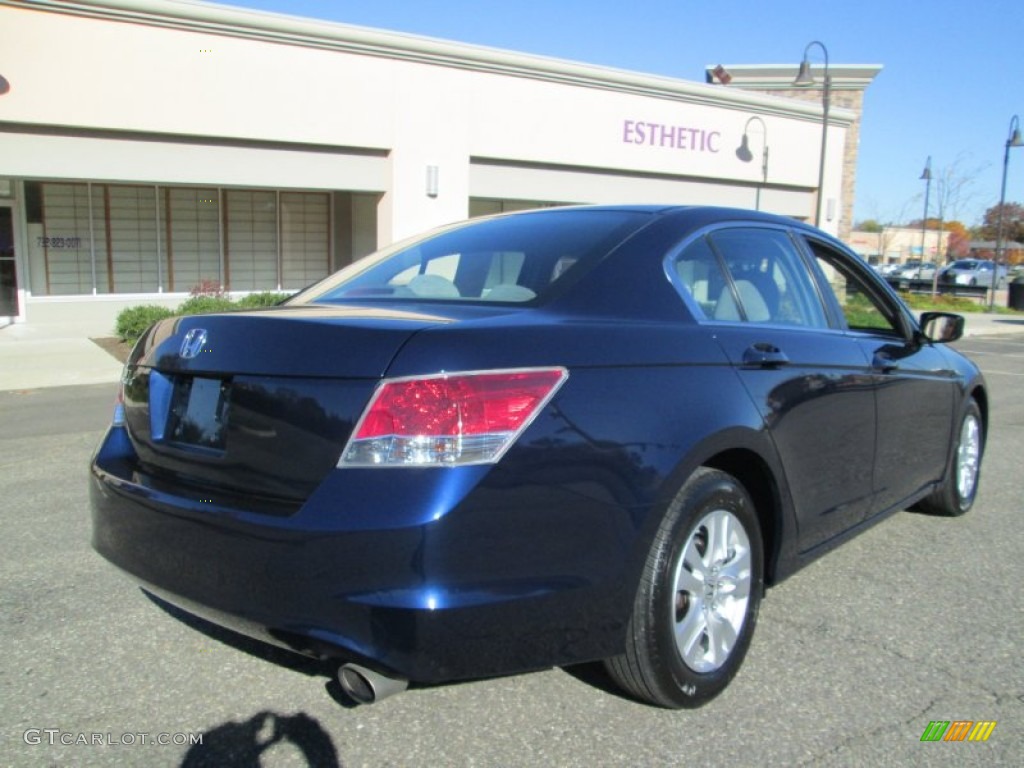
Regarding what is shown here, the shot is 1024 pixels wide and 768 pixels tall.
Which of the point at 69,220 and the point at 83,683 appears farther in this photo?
the point at 69,220

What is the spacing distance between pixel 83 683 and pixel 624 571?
189 centimetres

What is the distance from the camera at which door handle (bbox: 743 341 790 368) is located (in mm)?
3135

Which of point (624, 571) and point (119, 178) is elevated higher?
point (119, 178)

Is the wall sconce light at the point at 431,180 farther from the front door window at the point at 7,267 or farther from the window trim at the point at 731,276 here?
the window trim at the point at 731,276

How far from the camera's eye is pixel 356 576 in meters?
2.26

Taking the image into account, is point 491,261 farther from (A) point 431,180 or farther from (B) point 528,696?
(A) point 431,180

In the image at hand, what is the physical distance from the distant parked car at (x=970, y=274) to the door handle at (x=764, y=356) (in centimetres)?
4459

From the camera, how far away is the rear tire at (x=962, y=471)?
4.93m

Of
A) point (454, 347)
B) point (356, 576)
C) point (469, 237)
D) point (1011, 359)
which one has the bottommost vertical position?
point (1011, 359)

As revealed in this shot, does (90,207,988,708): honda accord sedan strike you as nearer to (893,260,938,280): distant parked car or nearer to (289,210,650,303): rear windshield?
(289,210,650,303): rear windshield

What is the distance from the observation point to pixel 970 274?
44.4m

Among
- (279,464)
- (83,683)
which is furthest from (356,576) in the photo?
(83,683)

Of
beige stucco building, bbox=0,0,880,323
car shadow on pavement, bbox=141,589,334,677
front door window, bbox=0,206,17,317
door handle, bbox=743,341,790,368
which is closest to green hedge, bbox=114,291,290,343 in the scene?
beige stucco building, bbox=0,0,880,323

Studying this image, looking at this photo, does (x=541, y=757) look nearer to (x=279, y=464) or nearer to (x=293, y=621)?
(x=293, y=621)
